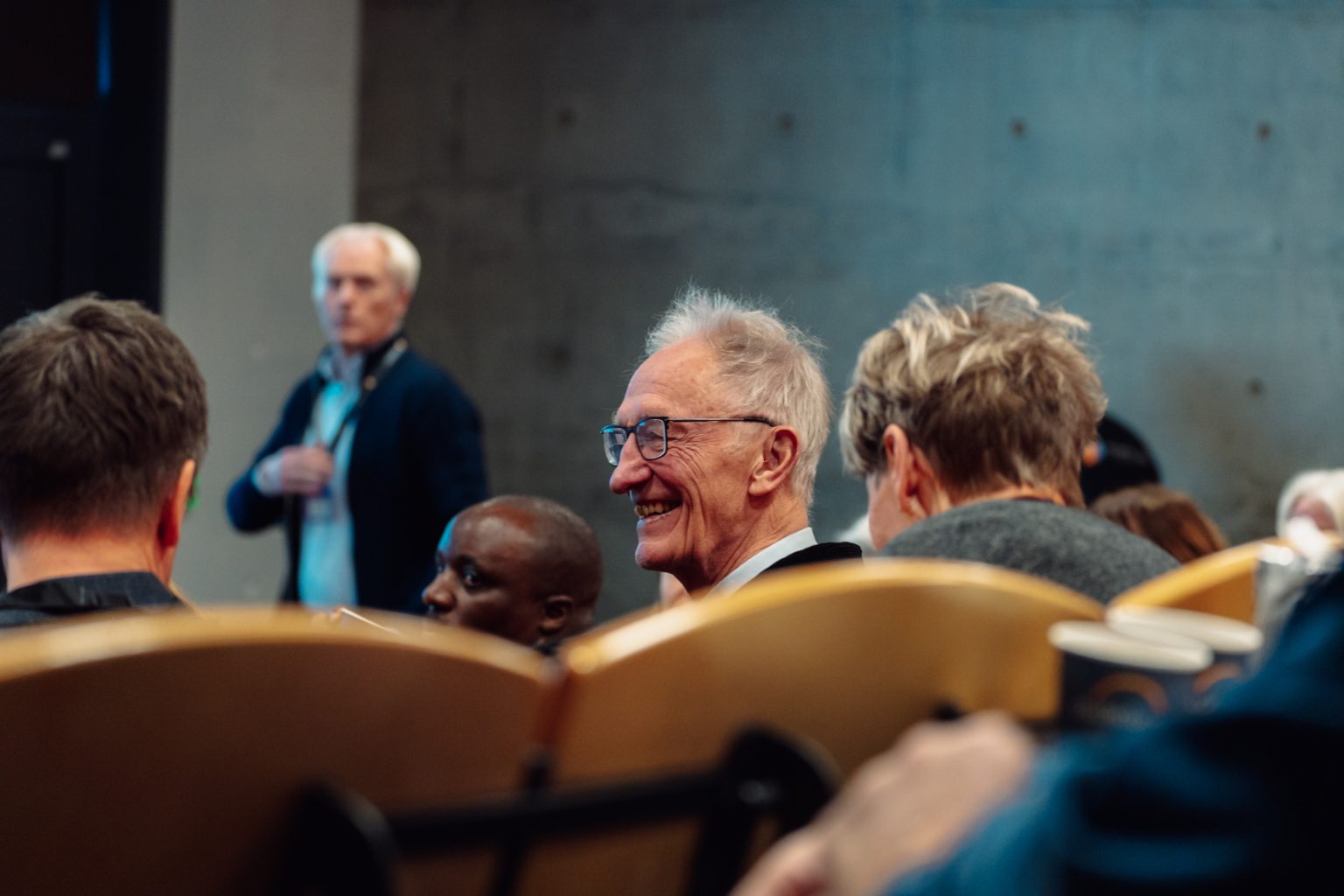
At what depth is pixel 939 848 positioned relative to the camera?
635mm

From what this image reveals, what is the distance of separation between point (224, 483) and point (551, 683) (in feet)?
15.6

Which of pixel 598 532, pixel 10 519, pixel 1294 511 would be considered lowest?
pixel 598 532

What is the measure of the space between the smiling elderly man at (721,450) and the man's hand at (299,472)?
67.5 inches

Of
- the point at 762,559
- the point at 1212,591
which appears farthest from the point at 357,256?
the point at 1212,591

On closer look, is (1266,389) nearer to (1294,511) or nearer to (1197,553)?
(1294,511)

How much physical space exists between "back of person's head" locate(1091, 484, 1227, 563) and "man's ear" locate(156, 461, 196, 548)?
68.2 inches

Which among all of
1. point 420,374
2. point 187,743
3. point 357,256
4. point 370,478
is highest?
point 357,256

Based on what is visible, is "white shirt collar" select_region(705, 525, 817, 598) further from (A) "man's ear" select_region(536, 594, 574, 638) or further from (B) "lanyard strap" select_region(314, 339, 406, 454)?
(B) "lanyard strap" select_region(314, 339, 406, 454)

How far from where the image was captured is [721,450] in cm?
218

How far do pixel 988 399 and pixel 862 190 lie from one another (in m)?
4.06

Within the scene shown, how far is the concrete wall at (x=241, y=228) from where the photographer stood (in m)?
5.15

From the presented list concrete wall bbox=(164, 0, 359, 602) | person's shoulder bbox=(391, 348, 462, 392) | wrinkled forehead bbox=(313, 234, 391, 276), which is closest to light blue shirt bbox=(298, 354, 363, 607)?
person's shoulder bbox=(391, 348, 462, 392)

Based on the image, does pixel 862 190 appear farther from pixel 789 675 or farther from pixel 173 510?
pixel 789 675

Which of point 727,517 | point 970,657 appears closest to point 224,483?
point 727,517
